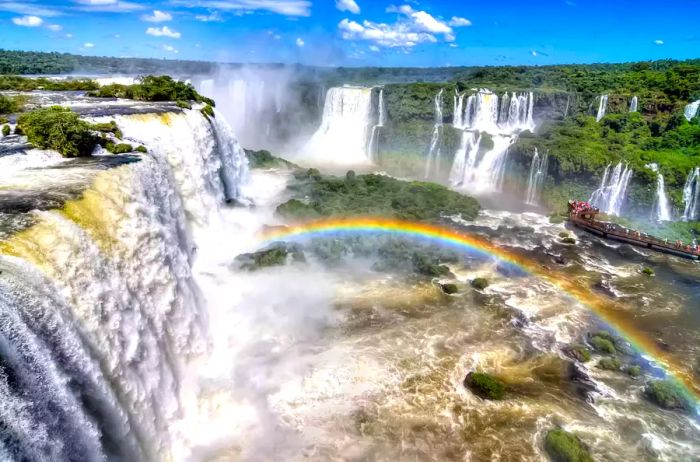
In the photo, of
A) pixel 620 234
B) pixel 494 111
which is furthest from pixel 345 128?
pixel 620 234

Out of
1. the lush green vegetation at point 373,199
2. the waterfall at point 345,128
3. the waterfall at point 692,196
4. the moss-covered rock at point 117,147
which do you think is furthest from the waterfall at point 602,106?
the moss-covered rock at point 117,147

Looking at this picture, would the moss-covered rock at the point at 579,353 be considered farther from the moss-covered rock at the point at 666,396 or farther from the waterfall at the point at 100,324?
the waterfall at the point at 100,324

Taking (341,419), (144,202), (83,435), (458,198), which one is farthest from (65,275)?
(458,198)

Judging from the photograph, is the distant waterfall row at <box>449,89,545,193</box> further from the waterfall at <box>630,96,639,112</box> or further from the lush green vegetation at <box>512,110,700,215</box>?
the waterfall at <box>630,96,639,112</box>

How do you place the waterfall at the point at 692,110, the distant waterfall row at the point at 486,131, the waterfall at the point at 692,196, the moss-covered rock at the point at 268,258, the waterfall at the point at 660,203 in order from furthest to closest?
the distant waterfall row at the point at 486,131 < the waterfall at the point at 692,110 < the waterfall at the point at 660,203 < the waterfall at the point at 692,196 < the moss-covered rock at the point at 268,258

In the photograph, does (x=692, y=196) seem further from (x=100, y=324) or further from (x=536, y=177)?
(x=100, y=324)

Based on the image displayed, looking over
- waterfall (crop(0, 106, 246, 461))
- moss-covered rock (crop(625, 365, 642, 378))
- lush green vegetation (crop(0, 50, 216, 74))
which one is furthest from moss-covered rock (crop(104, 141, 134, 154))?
lush green vegetation (crop(0, 50, 216, 74))
